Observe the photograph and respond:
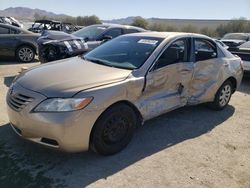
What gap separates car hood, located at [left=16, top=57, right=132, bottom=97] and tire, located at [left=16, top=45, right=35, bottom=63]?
6545 millimetres

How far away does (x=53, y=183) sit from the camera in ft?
10.6

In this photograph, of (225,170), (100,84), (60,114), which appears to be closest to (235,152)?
(225,170)

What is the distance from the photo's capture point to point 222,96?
5926 millimetres

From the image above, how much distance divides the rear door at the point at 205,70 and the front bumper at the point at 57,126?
2325 millimetres

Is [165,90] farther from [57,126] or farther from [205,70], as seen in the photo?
[57,126]

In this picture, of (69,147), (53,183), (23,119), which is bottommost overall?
(53,183)

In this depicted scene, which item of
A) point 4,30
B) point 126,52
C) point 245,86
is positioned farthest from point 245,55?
point 4,30

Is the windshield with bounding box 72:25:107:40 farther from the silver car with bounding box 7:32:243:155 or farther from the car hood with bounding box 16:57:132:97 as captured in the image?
the car hood with bounding box 16:57:132:97

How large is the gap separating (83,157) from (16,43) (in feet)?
24.8

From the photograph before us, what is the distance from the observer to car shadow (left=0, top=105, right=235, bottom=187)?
3.34 m

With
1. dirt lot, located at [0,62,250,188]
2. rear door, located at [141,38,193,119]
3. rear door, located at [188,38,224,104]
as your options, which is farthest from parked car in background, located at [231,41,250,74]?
rear door, located at [141,38,193,119]

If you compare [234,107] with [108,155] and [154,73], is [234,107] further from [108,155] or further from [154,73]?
[108,155]

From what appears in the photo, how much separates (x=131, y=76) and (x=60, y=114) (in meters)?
1.15

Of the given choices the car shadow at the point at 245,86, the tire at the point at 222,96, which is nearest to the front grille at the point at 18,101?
the tire at the point at 222,96
